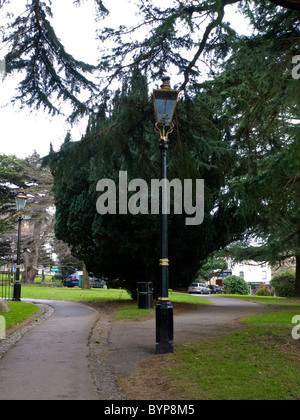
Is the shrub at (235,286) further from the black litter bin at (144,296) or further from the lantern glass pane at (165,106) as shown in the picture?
the lantern glass pane at (165,106)

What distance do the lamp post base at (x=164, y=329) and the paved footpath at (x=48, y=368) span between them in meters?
1.25

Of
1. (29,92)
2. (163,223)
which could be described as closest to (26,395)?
(163,223)

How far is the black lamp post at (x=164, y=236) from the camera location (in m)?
6.91

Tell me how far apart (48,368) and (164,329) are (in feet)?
6.61

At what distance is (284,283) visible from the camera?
3209 centimetres

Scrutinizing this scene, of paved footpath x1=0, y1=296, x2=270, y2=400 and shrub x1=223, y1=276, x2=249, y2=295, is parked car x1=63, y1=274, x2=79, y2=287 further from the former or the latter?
paved footpath x1=0, y1=296, x2=270, y2=400

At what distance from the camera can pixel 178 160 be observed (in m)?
7.79

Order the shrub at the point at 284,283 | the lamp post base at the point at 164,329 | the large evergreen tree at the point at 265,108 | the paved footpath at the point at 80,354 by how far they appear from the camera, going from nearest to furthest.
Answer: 1. the paved footpath at the point at 80,354
2. the lamp post base at the point at 164,329
3. the large evergreen tree at the point at 265,108
4. the shrub at the point at 284,283

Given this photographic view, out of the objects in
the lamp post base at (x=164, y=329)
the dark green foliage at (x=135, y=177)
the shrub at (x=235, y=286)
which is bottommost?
the shrub at (x=235, y=286)

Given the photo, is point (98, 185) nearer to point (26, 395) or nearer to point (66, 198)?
point (66, 198)

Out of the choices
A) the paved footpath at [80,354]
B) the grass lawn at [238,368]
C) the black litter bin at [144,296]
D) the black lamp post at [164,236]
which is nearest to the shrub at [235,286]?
the black litter bin at [144,296]

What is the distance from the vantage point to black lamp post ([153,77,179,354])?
22.7ft

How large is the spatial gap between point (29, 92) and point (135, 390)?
17.4 feet
